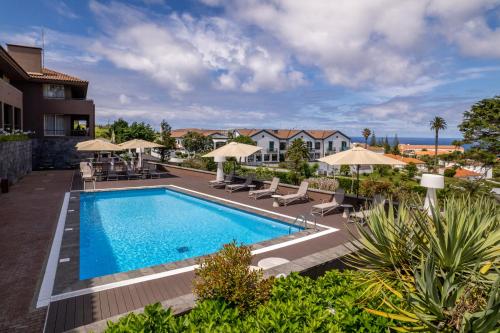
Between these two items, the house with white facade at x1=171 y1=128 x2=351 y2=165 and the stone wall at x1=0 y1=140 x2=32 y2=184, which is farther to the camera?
the house with white facade at x1=171 y1=128 x2=351 y2=165

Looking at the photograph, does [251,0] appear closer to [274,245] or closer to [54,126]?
[274,245]

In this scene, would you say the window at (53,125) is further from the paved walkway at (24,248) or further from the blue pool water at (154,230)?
the blue pool water at (154,230)

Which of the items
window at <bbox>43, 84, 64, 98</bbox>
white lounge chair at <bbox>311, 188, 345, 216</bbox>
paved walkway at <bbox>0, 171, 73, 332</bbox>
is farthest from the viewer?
window at <bbox>43, 84, 64, 98</bbox>

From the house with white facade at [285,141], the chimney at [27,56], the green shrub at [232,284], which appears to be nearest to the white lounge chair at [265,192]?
the green shrub at [232,284]

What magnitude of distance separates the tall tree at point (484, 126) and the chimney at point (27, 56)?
117ft

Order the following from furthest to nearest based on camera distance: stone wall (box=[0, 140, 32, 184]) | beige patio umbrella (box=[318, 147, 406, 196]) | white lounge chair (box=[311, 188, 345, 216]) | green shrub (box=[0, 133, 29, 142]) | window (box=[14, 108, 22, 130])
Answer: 1. window (box=[14, 108, 22, 130])
2. stone wall (box=[0, 140, 32, 184])
3. green shrub (box=[0, 133, 29, 142])
4. white lounge chair (box=[311, 188, 345, 216])
5. beige patio umbrella (box=[318, 147, 406, 196])

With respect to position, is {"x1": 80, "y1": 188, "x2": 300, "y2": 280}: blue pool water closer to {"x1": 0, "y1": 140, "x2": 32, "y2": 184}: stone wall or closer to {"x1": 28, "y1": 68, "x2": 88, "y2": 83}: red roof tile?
{"x1": 0, "y1": 140, "x2": 32, "y2": 184}: stone wall

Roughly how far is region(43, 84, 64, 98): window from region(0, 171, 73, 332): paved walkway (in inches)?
609

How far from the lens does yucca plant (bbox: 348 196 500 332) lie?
2.74 meters

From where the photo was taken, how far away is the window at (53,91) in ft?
95.7

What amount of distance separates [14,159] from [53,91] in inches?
512

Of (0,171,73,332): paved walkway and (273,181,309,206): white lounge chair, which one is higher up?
(273,181,309,206): white lounge chair

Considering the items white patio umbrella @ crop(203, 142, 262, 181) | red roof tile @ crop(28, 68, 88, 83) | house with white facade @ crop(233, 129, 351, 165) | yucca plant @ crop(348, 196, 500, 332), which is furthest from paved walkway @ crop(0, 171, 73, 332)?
house with white facade @ crop(233, 129, 351, 165)

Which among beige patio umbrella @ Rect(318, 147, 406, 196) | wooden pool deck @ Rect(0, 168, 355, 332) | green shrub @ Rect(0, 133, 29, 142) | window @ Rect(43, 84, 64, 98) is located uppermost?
window @ Rect(43, 84, 64, 98)
